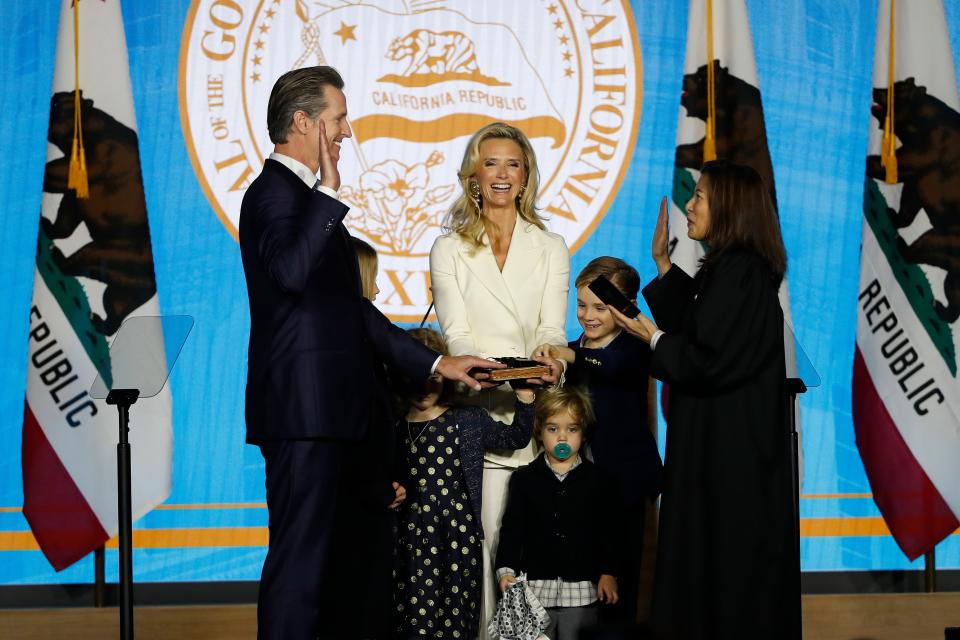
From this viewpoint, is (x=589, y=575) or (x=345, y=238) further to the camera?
(x=589, y=575)

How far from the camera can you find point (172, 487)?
416 centimetres

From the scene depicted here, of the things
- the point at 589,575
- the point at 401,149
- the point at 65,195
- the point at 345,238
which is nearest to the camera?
the point at 345,238

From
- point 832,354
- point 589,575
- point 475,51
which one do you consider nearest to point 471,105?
point 475,51

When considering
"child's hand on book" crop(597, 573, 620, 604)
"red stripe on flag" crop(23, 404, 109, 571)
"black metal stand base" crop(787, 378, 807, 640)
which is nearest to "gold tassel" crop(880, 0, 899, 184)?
"black metal stand base" crop(787, 378, 807, 640)

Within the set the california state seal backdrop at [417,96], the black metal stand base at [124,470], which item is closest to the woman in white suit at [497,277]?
the black metal stand base at [124,470]

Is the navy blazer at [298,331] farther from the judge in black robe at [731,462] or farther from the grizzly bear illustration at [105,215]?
the grizzly bear illustration at [105,215]

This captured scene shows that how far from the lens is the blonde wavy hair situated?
298cm

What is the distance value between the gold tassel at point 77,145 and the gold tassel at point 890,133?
2.95 m

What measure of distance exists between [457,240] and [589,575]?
987mm

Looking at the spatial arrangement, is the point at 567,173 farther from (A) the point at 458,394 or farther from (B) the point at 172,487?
(B) the point at 172,487

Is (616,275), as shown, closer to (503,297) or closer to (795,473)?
(503,297)

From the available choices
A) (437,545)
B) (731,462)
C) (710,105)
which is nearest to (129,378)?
A: (437,545)

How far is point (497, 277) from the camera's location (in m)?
2.96

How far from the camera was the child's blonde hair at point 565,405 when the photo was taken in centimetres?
297
